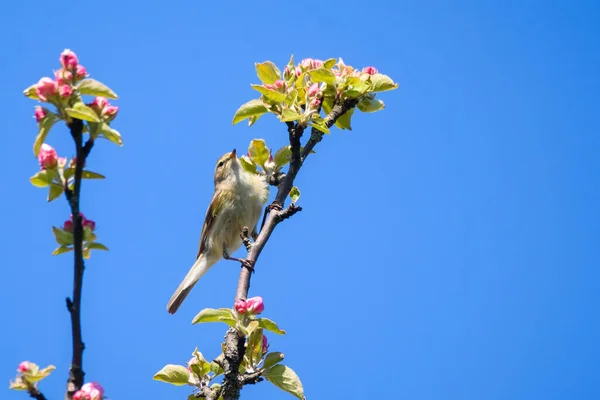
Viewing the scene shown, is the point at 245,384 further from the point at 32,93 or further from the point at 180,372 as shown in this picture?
the point at 32,93

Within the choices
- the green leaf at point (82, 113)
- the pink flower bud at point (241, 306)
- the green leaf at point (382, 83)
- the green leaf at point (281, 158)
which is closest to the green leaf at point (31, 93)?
the green leaf at point (82, 113)

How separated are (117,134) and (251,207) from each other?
540 centimetres

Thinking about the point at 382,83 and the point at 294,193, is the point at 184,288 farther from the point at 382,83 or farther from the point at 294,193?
the point at 382,83

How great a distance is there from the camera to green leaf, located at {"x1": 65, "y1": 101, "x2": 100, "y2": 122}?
104 inches

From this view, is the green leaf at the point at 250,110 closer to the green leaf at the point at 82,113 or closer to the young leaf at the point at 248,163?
the young leaf at the point at 248,163

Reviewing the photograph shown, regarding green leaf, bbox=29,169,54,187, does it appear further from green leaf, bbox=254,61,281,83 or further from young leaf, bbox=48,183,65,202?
green leaf, bbox=254,61,281,83

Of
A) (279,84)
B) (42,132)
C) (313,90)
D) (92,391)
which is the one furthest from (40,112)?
(313,90)

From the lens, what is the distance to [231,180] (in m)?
8.64

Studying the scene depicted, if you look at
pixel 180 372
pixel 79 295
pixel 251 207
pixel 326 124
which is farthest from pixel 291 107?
pixel 251 207

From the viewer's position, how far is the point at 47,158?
2.82 m

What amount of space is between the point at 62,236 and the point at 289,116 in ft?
6.03

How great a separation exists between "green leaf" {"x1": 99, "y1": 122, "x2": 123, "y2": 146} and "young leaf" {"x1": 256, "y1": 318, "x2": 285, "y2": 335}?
1.27m

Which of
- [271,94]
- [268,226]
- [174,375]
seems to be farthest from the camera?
[271,94]

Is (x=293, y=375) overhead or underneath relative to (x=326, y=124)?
underneath
